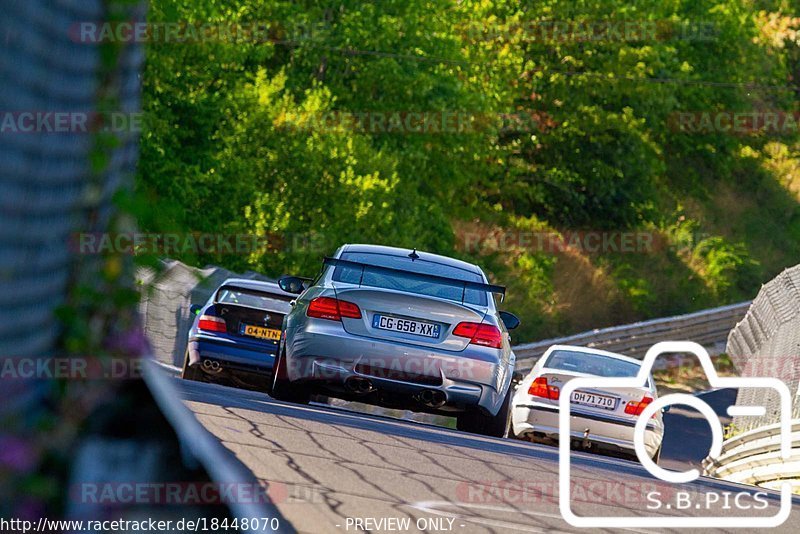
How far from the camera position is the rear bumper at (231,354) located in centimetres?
1752

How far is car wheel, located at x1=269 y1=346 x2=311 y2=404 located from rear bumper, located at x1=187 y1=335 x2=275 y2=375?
461 centimetres

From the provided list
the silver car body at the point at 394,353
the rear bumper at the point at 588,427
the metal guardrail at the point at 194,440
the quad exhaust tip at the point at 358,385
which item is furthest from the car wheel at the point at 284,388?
the metal guardrail at the point at 194,440

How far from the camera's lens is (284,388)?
41.5 feet

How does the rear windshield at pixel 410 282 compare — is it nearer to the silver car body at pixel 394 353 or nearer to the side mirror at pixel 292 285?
the silver car body at pixel 394 353

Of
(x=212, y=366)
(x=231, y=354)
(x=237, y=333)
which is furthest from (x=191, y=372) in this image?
(x=237, y=333)

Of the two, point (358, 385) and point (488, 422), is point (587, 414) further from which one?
point (358, 385)

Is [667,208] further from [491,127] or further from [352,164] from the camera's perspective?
[352,164]

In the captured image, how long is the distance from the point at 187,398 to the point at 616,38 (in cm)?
4019

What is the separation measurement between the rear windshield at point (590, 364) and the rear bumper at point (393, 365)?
4959mm

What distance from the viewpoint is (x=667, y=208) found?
58.4 meters

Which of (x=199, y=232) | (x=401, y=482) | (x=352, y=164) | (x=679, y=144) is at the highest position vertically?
(x=679, y=144)

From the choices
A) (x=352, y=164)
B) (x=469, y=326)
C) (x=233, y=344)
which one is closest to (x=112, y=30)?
(x=469, y=326)

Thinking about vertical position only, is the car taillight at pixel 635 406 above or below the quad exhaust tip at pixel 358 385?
below
